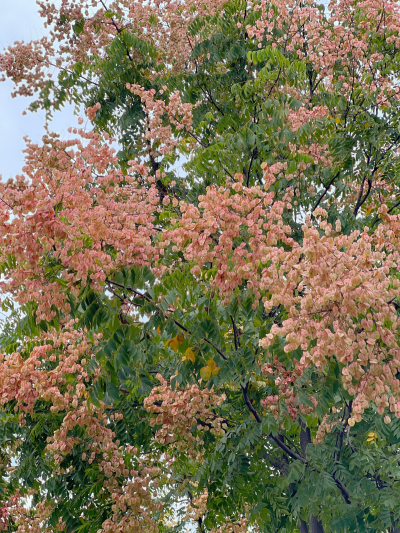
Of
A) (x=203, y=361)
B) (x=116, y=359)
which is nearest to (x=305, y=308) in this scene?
(x=203, y=361)

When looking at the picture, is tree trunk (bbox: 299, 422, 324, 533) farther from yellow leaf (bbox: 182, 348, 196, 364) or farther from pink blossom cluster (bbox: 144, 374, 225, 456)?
yellow leaf (bbox: 182, 348, 196, 364)

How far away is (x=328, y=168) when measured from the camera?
7.45 meters

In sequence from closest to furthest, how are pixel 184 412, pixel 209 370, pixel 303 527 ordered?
pixel 209 370
pixel 184 412
pixel 303 527

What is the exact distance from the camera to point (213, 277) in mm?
5105

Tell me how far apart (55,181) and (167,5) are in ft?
20.7

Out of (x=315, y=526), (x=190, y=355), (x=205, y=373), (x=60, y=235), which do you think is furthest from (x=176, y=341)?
(x=315, y=526)

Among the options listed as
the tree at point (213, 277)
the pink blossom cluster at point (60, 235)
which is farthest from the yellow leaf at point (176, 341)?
the pink blossom cluster at point (60, 235)

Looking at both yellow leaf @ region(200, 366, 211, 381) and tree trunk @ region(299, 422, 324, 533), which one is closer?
yellow leaf @ region(200, 366, 211, 381)

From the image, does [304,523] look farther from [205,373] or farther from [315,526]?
[205,373]

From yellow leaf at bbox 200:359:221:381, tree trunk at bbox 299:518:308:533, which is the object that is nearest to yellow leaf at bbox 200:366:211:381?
yellow leaf at bbox 200:359:221:381

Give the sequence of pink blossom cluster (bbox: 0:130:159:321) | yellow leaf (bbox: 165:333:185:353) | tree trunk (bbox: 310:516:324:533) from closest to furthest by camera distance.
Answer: pink blossom cluster (bbox: 0:130:159:321) → yellow leaf (bbox: 165:333:185:353) → tree trunk (bbox: 310:516:324:533)

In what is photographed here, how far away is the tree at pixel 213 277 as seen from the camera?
4.08 m

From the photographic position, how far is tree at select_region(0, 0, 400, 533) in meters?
4.08

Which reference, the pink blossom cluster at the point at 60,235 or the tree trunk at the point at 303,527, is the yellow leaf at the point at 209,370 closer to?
the pink blossom cluster at the point at 60,235
